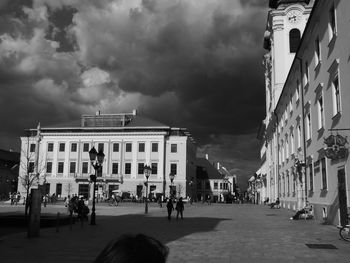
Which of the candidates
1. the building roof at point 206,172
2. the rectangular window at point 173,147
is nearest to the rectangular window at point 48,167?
the rectangular window at point 173,147

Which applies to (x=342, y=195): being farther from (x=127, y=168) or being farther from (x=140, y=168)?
(x=127, y=168)

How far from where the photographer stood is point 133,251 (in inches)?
66.3

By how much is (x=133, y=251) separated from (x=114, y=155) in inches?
3611

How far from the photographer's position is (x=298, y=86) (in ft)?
113

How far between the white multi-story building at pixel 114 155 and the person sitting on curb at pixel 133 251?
86947 mm

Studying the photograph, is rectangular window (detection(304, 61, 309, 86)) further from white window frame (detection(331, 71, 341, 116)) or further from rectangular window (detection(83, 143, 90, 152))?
rectangular window (detection(83, 143, 90, 152))

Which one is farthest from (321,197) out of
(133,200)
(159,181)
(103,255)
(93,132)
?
(93,132)

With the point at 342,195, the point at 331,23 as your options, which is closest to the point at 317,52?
the point at 331,23

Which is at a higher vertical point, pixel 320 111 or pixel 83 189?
pixel 320 111

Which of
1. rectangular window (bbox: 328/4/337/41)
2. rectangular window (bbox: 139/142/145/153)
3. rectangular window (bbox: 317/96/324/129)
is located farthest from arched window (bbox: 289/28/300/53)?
rectangular window (bbox: 139/142/145/153)

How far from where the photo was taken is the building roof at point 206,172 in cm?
12036

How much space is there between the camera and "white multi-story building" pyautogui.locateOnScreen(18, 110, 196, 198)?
295 ft

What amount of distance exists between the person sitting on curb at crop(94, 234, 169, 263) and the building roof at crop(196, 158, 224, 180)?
387 ft

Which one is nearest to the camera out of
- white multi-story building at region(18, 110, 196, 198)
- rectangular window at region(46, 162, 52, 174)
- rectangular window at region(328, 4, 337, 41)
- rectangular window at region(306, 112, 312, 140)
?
rectangular window at region(328, 4, 337, 41)
